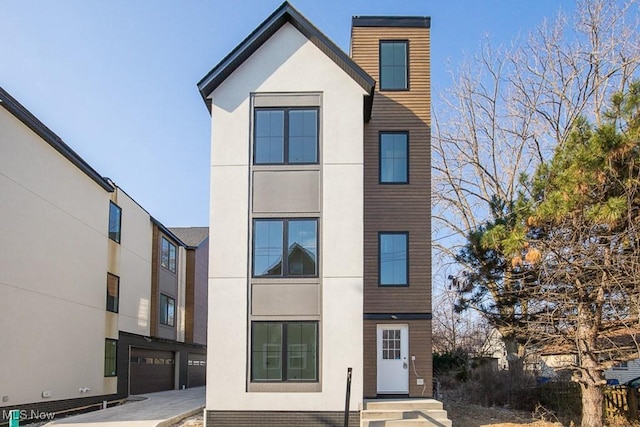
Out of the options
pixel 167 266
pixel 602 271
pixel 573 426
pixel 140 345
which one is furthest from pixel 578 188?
pixel 167 266

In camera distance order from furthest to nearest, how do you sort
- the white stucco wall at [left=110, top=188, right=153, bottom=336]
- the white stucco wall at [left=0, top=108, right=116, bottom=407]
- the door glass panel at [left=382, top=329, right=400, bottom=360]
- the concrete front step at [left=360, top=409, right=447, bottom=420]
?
the white stucco wall at [left=110, top=188, right=153, bottom=336], the door glass panel at [left=382, top=329, right=400, bottom=360], the white stucco wall at [left=0, top=108, right=116, bottom=407], the concrete front step at [left=360, top=409, right=447, bottom=420]

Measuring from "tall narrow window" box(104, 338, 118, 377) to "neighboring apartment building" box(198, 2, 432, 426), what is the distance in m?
9.08

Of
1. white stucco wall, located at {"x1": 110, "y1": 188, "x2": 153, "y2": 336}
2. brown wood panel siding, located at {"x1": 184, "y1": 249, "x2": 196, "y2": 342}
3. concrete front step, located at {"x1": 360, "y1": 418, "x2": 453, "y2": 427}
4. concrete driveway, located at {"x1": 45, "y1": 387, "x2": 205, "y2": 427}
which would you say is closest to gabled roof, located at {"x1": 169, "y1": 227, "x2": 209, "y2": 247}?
brown wood panel siding, located at {"x1": 184, "y1": 249, "x2": 196, "y2": 342}

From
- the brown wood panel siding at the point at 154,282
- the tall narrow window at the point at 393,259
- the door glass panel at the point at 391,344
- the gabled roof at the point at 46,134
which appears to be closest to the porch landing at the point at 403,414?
the door glass panel at the point at 391,344

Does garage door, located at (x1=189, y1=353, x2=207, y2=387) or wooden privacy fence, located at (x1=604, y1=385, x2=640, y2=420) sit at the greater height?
wooden privacy fence, located at (x1=604, y1=385, x2=640, y2=420)

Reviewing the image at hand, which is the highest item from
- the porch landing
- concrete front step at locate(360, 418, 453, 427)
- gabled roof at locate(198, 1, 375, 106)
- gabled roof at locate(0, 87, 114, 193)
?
gabled roof at locate(198, 1, 375, 106)

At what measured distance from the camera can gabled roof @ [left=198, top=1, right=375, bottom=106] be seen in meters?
13.8

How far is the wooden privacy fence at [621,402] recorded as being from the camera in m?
16.0

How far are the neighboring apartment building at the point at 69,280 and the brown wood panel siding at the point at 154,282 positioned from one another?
1.6 inches

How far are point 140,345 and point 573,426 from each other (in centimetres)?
1596

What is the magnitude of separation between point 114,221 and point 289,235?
1043cm

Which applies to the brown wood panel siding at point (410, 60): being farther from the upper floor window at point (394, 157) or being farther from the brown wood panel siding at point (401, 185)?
the upper floor window at point (394, 157)

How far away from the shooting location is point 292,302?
44.1ft

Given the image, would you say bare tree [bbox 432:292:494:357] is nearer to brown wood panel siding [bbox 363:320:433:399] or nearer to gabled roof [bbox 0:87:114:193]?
brown wood panel siding [bbox 363:320:433:399]
